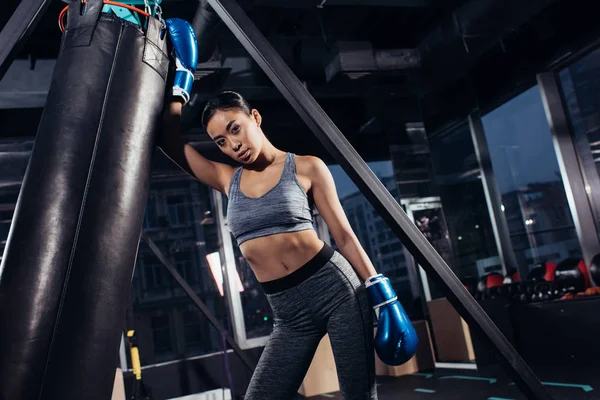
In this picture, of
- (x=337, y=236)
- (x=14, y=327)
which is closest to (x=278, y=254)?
(x=337, y=236)

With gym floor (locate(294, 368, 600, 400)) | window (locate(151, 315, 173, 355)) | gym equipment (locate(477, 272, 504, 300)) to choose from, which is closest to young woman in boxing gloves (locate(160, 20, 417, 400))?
gym floor (locate(294, 368, 600, 400))

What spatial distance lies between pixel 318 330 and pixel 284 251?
249 millimetres

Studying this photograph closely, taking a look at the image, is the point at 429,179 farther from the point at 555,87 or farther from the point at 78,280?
the point at 78,280

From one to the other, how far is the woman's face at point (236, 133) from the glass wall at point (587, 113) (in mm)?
4674

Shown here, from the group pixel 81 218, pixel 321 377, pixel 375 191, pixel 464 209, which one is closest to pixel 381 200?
pixel 375 191

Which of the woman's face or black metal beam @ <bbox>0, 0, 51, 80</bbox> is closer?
black metal beam @ <bbox>0, 0, 51, 80</bbox>

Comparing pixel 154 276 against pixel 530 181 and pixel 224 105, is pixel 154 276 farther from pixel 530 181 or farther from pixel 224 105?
pixel 224 105

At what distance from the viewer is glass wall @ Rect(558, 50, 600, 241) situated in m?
4.95

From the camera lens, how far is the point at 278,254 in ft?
4.62

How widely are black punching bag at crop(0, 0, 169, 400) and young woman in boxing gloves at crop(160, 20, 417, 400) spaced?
0.23 m

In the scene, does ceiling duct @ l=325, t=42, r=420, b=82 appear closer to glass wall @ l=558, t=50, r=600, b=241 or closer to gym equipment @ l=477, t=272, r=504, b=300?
glass wall @ l=558, t=50, r=600, b=241

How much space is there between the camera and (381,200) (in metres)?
1.32

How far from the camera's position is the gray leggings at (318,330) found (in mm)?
1348

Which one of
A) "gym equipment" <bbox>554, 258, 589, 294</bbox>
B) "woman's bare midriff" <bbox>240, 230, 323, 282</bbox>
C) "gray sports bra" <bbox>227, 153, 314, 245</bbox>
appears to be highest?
"gray sports bra" <bbox>227, 153, 314, 245</bbox>
